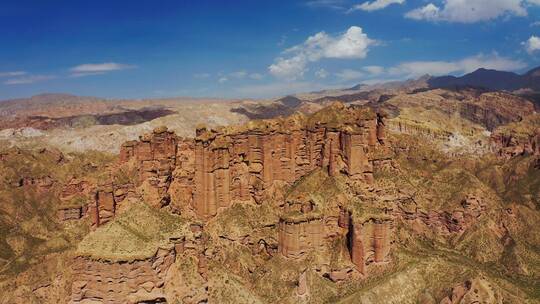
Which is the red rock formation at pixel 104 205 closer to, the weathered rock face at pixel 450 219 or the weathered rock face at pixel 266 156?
the weathered rock face at pixel 266 156

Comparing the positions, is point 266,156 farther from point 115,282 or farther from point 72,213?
point 72,213

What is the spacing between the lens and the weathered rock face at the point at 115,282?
83188 millimetres

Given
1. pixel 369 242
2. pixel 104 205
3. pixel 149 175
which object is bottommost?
pixel 369 242

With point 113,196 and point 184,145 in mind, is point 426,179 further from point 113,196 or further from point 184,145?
point 113,196

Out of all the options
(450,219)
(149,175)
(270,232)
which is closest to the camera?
(270,232)

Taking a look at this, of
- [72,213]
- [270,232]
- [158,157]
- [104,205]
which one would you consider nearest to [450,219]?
[270,232]

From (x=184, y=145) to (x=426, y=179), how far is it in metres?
78.3

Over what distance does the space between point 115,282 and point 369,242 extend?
51.1 m

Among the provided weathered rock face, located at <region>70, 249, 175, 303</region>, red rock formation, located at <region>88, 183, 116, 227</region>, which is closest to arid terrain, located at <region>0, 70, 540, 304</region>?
weathered rock face, located at <region>70, 249, 175, 303</region>

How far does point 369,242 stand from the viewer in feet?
333

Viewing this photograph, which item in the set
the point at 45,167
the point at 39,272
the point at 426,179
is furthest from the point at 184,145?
the point at 45,167

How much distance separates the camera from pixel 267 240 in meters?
102

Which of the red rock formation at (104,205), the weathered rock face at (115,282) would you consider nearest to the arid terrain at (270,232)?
the weathered rock face at (115,282)

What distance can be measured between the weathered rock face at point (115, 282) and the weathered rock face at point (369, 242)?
131 feet
